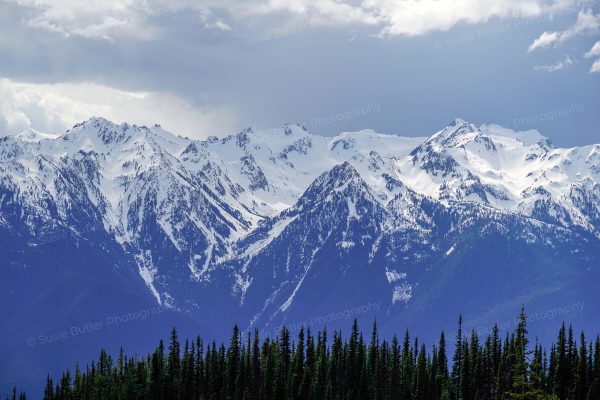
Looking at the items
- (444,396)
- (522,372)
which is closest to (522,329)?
(522,372)

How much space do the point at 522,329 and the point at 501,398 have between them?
111 metres

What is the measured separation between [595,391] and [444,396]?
2521 centimetres

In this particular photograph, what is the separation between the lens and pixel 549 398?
8969 cm

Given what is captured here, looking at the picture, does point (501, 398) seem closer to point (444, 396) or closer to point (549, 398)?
point (444, 396)

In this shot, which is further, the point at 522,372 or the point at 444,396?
the point at 444,396

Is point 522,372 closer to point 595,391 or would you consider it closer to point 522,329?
point 522,329

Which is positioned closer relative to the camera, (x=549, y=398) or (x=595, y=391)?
(x=549, y=398)

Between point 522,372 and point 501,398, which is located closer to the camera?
point 522,372

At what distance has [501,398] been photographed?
199 metres

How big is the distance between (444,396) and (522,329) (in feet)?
361

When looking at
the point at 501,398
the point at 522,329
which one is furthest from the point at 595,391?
the point at 522,329

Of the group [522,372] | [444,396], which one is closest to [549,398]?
[522,372]

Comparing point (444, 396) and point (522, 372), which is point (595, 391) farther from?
point (522, 372)

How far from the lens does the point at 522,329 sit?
91.7m
